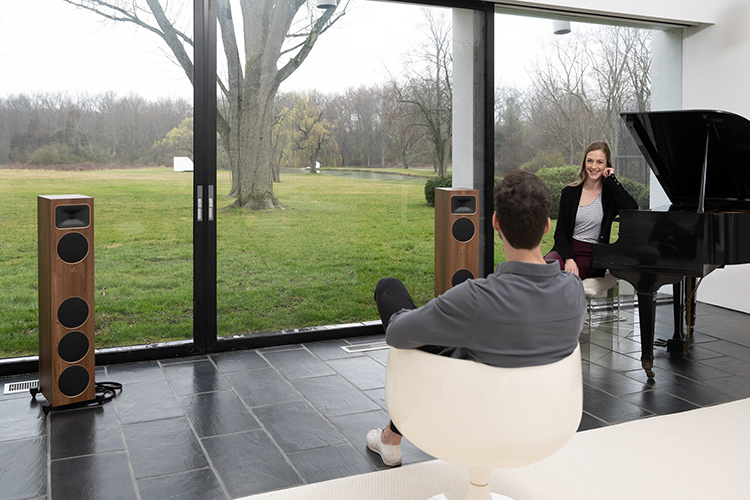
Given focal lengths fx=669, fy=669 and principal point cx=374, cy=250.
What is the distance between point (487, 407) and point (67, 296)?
232 cm

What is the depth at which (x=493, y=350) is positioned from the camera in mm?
1878

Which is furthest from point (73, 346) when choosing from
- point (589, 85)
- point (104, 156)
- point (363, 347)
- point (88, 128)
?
point (589, 85)

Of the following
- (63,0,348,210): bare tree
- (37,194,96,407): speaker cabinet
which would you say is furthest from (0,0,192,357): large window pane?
(37,194,96,407): speaker cabinet

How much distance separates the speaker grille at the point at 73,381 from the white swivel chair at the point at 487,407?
206 cm

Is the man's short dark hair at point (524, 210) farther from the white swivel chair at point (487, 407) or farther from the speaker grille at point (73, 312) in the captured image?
the speaker grille at point (73, 312)

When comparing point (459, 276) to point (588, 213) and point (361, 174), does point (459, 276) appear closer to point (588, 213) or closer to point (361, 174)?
point (588, 213)

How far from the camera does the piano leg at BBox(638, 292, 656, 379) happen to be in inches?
149

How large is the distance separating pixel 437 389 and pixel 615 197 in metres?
2.65

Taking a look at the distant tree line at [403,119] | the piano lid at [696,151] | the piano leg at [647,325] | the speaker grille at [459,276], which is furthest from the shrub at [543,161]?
the piano leg at [647,325]

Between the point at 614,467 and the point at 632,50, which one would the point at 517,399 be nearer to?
the point at 614,467

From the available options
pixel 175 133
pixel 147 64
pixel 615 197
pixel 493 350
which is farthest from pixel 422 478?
pixel 147 64

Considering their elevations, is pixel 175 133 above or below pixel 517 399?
above

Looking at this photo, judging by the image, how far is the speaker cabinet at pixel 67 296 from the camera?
3268 millimetres

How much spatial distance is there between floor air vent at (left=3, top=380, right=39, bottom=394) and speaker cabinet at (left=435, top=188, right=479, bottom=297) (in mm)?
2369
